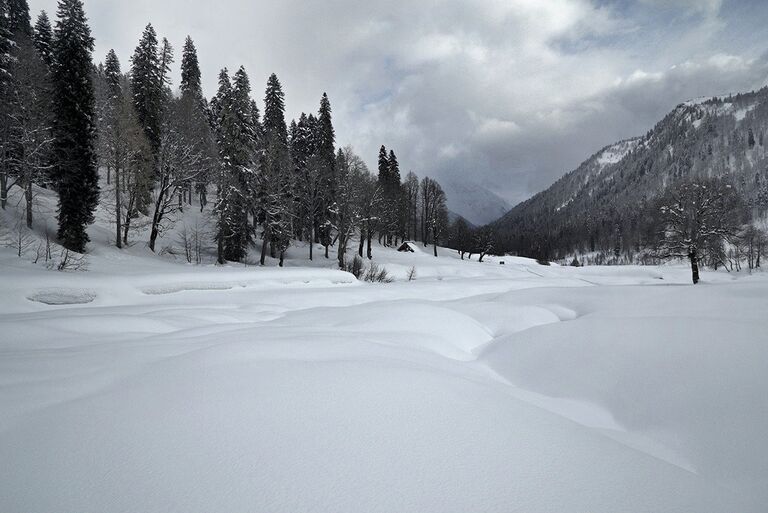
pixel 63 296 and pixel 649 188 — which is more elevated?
pixel 649 188

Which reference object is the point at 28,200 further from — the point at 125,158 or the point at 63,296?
the point at 63,296

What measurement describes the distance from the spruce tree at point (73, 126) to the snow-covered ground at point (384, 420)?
19846mm

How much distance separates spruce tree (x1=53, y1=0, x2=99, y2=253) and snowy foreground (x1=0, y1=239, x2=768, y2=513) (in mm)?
20027

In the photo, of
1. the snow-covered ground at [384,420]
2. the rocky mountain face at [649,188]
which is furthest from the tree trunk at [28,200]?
the rocky mountain face at [649,188]

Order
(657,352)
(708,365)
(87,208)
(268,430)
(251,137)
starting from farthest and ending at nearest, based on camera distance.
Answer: (251,137), (87,208), (657,352), (708,365), (268,430)

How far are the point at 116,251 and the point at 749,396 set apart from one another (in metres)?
27.5

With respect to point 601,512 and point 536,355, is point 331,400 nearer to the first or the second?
point 601,512

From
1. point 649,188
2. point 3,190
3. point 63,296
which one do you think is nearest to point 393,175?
point 3,190

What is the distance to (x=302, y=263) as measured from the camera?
3250 cm

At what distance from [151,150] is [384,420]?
34493 mm

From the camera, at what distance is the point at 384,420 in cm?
233

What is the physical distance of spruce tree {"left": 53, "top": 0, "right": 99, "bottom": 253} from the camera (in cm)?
1945

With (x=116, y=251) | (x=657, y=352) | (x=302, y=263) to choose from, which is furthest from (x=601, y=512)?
(x=302, y=263)

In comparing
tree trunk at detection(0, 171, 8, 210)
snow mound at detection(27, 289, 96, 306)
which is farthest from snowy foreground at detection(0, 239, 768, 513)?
tree trunk at detection(0, 171, 8, 210)
